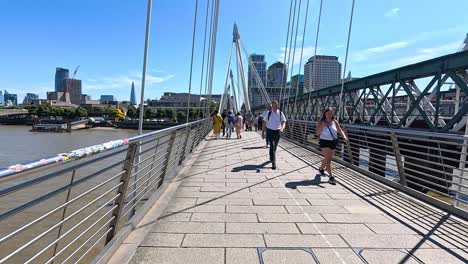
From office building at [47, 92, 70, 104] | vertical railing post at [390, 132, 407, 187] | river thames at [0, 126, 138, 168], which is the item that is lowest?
river thames at [0, 126, 138, 168]

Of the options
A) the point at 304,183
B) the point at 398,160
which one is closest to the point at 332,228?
the point at 304,183

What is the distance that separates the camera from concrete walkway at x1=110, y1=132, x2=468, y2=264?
11.6ft

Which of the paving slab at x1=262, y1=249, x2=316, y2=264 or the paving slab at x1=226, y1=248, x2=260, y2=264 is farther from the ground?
the paving slab at x1=262, y1=249, x2=316, y2=264

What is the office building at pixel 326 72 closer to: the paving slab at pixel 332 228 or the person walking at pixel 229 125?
the person walking at pixel 229 125

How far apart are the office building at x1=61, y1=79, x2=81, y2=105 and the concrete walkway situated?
187543 mm

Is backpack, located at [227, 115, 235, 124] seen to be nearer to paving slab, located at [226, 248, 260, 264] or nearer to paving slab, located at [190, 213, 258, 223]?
paving slab, located at [190, 213, 258, 223]

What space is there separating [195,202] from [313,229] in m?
1.88

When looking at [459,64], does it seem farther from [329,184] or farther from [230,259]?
[230,259]

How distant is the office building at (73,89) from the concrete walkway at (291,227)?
188 meters

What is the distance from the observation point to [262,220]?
15.3 ft

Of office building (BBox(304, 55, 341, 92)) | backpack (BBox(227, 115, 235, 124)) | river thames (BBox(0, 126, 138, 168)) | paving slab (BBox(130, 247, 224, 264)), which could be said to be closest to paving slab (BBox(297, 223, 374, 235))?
paving slab (BBox(130, 247, 224, 264))

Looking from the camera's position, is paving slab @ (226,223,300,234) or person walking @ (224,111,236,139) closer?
paving slab @ (226,223,300,234)

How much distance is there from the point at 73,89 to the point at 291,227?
194 metres

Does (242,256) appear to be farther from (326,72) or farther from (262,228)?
(326,72)
